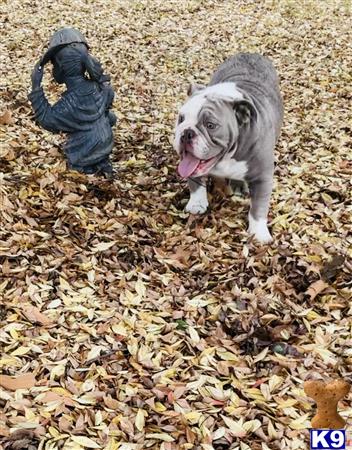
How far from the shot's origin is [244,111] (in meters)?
4.29

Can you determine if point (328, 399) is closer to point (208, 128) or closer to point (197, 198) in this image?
point (208, 128)

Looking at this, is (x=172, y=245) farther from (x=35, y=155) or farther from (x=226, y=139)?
(x=35, y=155)

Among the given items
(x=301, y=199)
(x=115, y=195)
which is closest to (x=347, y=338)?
(x=301, y=199)

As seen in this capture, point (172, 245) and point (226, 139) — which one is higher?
point (226, 139)

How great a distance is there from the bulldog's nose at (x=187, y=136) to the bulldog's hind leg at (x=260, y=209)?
77 centimetres

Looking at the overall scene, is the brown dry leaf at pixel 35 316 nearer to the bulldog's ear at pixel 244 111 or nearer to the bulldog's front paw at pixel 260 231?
the bulldog's front paw at pixel 260 231

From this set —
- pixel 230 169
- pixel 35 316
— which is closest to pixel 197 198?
pixel 230 169

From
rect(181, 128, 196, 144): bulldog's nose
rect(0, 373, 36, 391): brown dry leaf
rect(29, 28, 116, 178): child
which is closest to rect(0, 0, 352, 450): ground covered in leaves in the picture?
rect(0, 373, 36, 391): brown dry leaf

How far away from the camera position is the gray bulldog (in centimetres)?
414

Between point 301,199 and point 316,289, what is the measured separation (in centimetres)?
130

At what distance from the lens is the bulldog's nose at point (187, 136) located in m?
4.09

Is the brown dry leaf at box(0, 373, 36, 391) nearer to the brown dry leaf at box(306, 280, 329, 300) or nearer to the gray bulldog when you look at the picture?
→ the gray bulldog

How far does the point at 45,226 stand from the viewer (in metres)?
4.56

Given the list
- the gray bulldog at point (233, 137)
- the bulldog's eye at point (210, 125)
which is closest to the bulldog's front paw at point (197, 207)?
the gray bulldog at point (233, 137)
